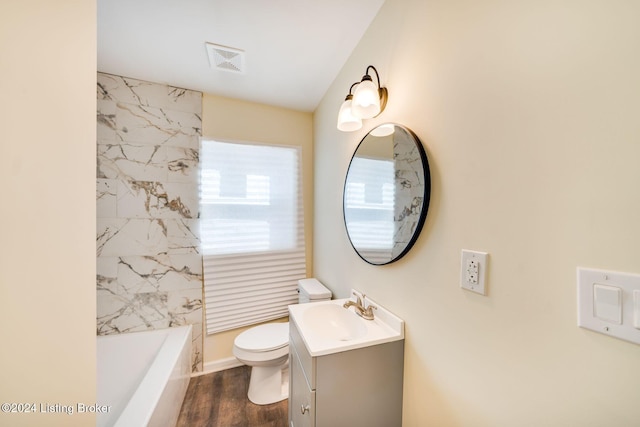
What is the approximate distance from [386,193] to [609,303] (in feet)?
2.58

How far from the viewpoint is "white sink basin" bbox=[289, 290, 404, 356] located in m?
0.93

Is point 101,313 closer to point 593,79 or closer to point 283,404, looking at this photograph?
point 283,404

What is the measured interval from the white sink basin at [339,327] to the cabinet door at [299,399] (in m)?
0.18

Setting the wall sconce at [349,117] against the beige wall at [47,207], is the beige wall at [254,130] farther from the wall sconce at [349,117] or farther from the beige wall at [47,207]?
the beige wall at [47,207]

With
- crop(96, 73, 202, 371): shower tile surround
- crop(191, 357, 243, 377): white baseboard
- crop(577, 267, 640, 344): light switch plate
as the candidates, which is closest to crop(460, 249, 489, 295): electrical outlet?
crop(577, 267, 640, 344): light switch plate

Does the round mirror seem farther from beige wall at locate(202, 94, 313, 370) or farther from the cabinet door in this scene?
beige wall at locate(202, 94, 313, 370)

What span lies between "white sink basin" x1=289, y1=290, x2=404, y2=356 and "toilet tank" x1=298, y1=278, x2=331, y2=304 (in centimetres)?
37

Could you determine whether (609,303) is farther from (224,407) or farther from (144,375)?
(144,375)

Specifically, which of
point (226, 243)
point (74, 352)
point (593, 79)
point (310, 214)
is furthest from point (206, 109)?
point (593, 79)

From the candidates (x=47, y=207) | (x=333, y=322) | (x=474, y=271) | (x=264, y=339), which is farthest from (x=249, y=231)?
(x=474, y=271)

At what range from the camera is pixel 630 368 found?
413mm

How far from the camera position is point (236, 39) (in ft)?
4.60

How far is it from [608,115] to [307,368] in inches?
47.4

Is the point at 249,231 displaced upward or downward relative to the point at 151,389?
upward
